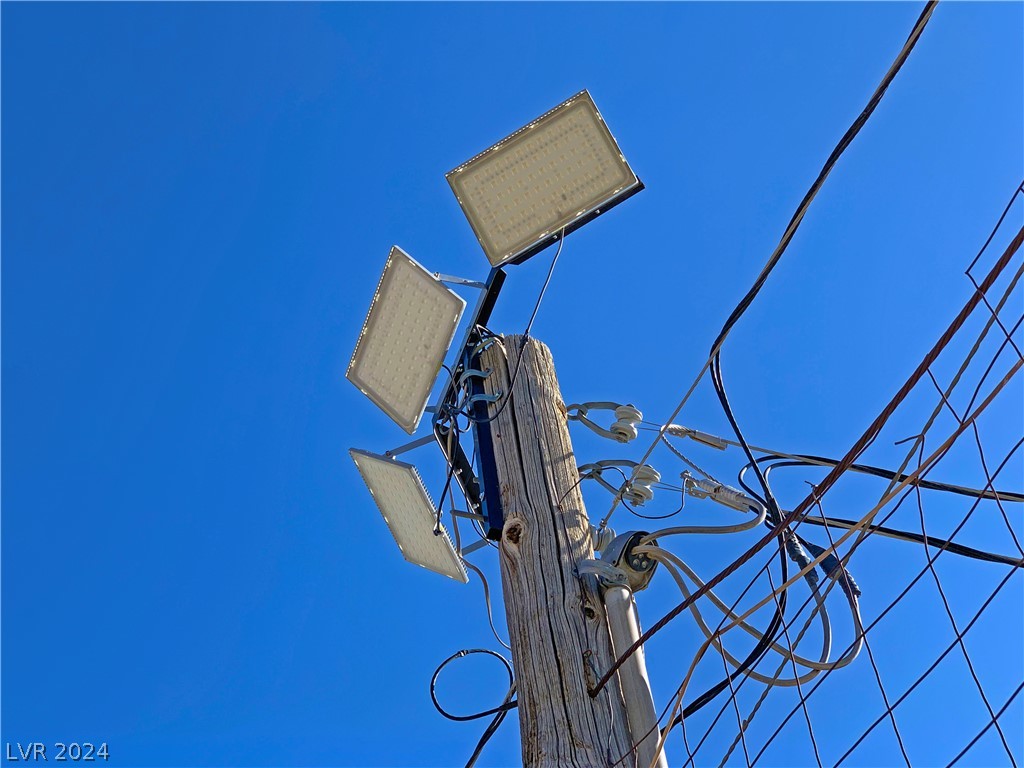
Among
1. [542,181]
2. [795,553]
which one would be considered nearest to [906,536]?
[795,553]

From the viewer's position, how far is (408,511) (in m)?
4.40

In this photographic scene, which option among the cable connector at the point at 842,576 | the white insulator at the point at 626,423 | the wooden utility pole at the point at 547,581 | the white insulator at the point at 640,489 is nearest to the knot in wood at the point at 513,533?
the wooden utility pole at the point at 547,581

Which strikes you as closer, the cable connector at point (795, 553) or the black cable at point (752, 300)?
the black cable at point (752, 300)

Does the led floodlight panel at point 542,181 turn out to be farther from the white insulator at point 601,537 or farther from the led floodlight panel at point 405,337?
the white insulator at point 601,537

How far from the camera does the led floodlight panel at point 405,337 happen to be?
397 cm

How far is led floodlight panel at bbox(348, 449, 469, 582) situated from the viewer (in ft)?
13.8

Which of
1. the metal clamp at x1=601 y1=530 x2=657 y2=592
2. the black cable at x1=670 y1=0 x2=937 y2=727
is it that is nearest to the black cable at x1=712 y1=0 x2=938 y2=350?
the black cable at x1=670 y1=0 x2=937 y2=727

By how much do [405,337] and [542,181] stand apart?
83 centimetres

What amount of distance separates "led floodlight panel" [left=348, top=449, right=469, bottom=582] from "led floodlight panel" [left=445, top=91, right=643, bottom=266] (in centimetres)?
98

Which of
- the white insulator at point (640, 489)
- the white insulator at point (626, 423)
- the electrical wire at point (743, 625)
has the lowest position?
the electrical wire at point (743, 625)

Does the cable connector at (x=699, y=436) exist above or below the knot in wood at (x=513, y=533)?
above

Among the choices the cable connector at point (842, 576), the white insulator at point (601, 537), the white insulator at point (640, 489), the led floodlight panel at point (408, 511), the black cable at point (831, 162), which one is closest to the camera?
the black cable at point (831, 162)

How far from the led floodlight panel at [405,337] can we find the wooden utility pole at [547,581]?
0.74ft

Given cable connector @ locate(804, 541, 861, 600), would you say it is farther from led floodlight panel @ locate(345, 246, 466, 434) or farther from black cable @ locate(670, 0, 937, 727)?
led floodlight panel @ locate(345, 246, 466, 434)
